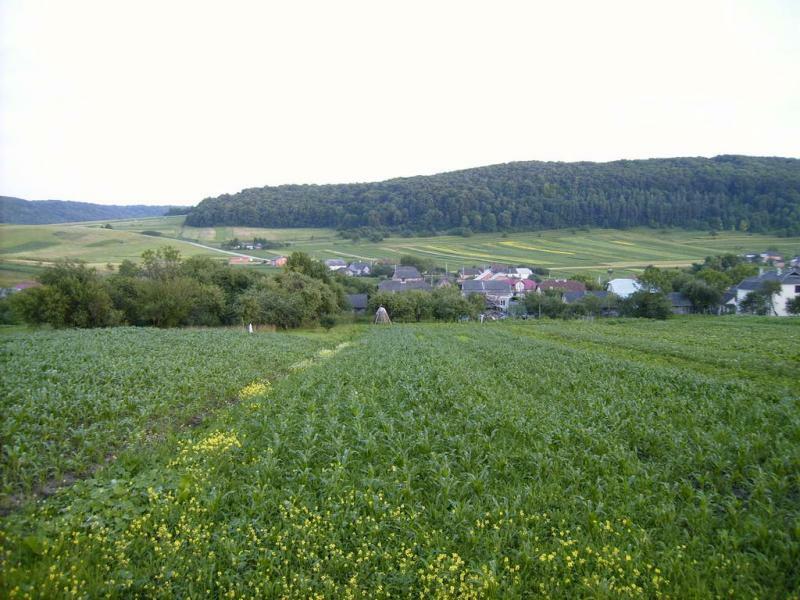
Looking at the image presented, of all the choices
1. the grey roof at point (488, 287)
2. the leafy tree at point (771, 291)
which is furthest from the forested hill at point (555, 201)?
the leafy tree at point (771, 291)

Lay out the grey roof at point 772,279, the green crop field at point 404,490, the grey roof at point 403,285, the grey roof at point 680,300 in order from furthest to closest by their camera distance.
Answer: the grey roof at point 403,285
the grey roof at point 680,300
the grey roof at point 772,279
the green crop field at point 404,490

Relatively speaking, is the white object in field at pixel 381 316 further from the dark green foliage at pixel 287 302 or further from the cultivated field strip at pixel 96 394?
the cultivated field strip at pixel 96 394

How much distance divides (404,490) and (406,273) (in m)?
83.8

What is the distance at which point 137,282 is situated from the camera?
4019 centimetres

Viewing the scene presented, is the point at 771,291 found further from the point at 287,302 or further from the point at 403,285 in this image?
the point at 287,302

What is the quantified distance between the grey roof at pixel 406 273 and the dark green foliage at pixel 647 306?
41621 millimetres

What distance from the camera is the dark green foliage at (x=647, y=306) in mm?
55781

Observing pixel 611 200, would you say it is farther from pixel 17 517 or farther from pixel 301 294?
pixel 17 517

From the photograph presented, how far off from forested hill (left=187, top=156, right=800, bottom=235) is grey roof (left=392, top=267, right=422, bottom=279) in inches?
1764

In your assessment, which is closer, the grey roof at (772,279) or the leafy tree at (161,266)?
the leafy tree at (161,266)

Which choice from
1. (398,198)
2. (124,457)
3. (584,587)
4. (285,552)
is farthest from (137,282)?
(398,198)

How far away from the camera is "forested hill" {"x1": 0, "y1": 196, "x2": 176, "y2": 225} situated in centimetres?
6975

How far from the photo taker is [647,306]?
187ft

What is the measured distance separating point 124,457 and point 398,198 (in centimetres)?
13842
